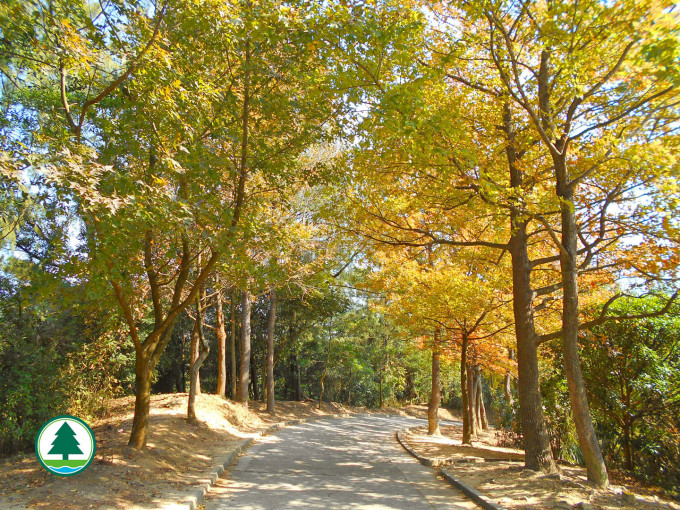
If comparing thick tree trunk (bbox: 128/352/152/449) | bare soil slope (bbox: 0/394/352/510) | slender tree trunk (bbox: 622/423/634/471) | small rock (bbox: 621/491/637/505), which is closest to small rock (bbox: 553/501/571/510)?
small rock (bbox: 621/491/637/505)

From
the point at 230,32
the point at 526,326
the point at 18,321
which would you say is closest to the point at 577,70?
the point at 526,326

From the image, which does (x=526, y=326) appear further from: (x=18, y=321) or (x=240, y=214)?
(x=18, y=321)

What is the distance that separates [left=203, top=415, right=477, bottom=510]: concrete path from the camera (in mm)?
6023

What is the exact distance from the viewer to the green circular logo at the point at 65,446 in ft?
11.0

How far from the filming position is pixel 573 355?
6.91 metres

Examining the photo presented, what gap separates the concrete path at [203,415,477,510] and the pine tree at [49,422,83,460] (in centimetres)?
297

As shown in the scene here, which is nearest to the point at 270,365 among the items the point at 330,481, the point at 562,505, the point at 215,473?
the point at 215,473

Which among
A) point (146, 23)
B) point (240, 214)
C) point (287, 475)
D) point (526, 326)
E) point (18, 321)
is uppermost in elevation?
point (146, 23)

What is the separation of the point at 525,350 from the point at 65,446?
25.0 ft

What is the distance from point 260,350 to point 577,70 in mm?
26140

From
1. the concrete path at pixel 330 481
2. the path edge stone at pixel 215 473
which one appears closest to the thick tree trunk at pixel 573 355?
the concrete path at pixel 330 481

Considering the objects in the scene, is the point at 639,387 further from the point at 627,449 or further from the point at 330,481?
the point at 330,481

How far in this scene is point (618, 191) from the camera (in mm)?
7547

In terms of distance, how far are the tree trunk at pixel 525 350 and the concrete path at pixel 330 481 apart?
6.05 ft
